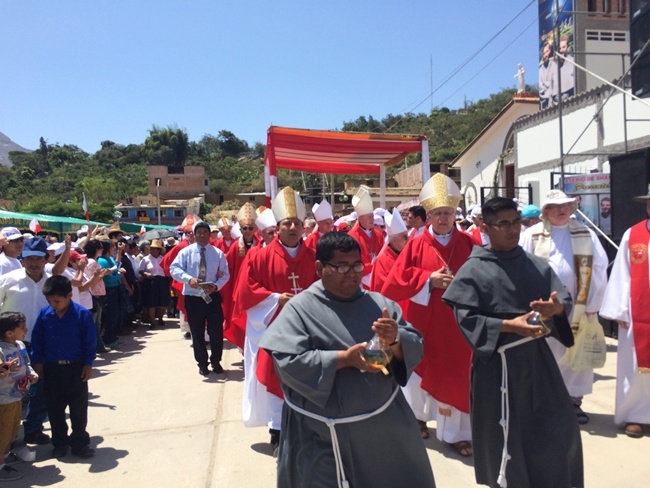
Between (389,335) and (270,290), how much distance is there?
2.52 m

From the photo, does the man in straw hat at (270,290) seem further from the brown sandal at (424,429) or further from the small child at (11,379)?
the small child at (11,379)

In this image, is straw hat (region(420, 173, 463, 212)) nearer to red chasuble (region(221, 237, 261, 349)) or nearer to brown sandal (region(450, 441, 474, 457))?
brown sandal (region(450, 441, 474, 457))

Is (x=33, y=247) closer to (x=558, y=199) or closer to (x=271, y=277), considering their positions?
(x=271, y=277)

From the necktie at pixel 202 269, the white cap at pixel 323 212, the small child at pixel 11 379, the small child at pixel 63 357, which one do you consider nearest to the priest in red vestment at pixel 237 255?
the necktie at pixel 202 269

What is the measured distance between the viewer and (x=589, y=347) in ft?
15.3

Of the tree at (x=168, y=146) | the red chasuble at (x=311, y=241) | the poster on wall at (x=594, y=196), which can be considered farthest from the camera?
the tree at (x=168, y=146)

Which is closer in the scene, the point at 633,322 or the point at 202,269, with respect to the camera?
the point at 633,322

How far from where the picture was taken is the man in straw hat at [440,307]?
4234 millimetres

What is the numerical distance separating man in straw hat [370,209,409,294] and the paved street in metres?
1.42

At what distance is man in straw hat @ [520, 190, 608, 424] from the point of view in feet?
15.4

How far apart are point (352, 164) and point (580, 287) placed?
5.72 meters

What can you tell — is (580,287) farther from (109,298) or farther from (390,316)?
(109,298)

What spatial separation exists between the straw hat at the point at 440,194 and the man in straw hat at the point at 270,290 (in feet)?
3.54

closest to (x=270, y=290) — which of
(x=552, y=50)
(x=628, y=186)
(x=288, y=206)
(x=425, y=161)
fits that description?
(x=288, y=206)
